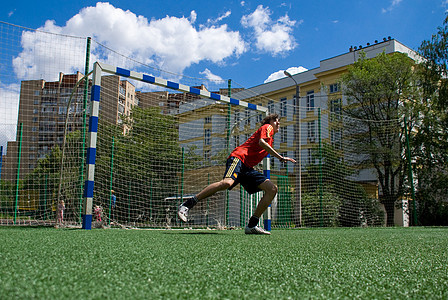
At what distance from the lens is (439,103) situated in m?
16.7

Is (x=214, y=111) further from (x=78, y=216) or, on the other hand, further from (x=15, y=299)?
(x=15, y=299)

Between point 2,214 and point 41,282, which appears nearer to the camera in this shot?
point 41,282

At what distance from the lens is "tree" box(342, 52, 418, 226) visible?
57.5 feet

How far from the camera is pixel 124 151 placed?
9766 mm

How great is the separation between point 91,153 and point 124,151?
4.75 meters

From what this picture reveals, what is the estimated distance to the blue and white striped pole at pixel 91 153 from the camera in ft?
16.1

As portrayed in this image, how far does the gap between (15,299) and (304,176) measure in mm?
13690

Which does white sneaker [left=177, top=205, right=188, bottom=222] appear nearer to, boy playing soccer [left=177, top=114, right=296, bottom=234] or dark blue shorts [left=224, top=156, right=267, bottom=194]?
boy playing soccer [left=177, top=114, right=296, bottom=234]

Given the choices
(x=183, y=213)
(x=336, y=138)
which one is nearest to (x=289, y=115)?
(x=336, y=138)

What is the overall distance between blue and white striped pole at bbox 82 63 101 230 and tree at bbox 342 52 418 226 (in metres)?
14.1

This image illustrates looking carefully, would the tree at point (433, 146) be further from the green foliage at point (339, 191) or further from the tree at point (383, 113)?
the green foliage at point (339, 191)

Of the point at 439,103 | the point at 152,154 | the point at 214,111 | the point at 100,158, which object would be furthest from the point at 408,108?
the point at 100,158

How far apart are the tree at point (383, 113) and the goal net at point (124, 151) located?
363cm

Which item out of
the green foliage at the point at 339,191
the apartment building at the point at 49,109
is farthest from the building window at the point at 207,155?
the green foliage at the point at 339,191
